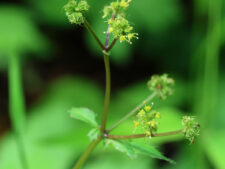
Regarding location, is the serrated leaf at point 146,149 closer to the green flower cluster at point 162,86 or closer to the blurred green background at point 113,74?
the green flower cluster at point 162,86

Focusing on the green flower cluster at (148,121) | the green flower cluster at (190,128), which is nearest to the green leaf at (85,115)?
the green flower cluster at (148,121)

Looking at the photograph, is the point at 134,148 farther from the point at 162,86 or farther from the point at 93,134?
the point at 162,86

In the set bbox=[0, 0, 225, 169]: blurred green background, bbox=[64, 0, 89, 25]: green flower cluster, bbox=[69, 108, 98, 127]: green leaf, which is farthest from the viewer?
bbox=[0, 0, 225, 169]: blurred green background

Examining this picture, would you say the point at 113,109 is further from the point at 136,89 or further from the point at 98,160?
the point at 98,160

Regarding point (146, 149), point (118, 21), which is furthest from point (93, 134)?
point (118, 21)

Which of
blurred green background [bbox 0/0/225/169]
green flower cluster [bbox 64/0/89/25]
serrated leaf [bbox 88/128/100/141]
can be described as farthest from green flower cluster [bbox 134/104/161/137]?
blurred green background [bbox 0/0/225/169]

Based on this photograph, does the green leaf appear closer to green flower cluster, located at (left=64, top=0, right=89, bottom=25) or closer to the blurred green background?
green flower cluster, located at (left=64, top=0, right=89, bottom=25)
